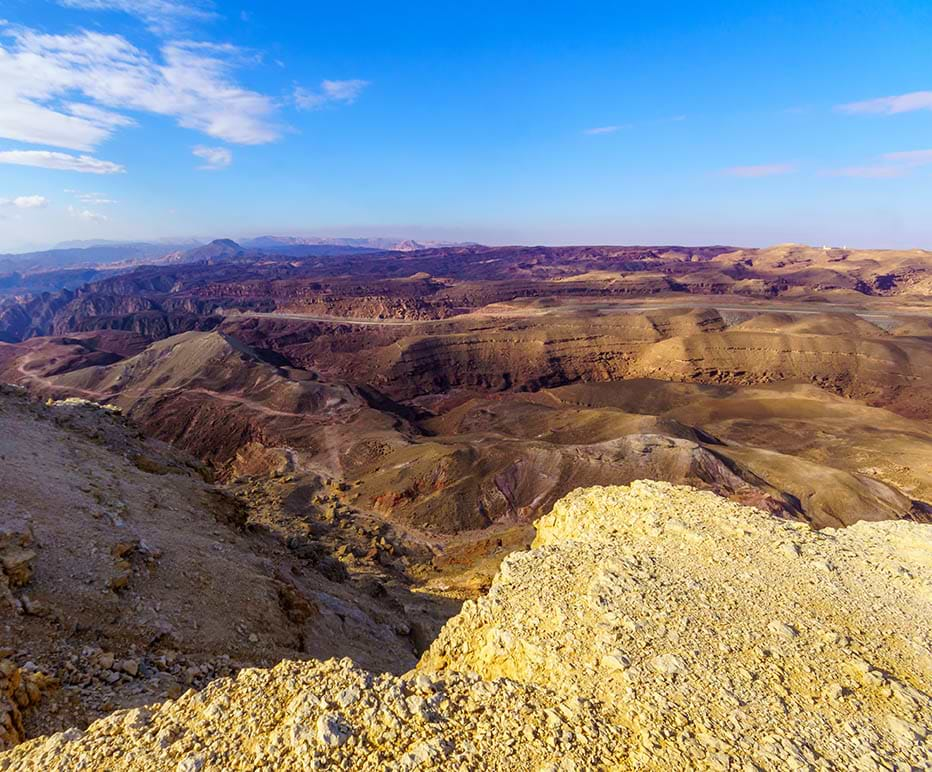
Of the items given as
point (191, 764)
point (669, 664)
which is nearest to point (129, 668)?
point (191, 764)

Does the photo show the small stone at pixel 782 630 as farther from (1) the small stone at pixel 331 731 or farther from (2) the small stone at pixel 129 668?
(2) the small stone at pixel 129 668

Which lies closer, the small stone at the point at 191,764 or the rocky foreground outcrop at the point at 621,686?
the small stone at the point at 191,764

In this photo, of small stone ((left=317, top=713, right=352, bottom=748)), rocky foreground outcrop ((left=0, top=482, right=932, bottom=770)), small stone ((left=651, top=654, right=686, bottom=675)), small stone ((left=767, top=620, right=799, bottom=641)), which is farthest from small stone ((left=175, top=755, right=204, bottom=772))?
→ small stone ((left=767, top=620, right=799, bottom=641))

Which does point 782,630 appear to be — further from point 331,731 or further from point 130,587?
point 130,587

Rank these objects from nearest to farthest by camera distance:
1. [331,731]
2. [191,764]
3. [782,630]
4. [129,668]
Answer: [191,764], [331,731], [782,630], [129,668]

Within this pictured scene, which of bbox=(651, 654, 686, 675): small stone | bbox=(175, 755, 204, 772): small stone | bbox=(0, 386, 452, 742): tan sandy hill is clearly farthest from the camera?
bbox=(0, 386, 452, 742): tan sandy hill

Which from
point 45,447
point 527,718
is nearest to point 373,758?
point 527,718

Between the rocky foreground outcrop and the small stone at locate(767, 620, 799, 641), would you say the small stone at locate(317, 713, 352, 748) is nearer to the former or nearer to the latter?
the rocky foreground outcrop

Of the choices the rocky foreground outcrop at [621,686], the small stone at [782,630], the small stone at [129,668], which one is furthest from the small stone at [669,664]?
the small stone at [129,668]
